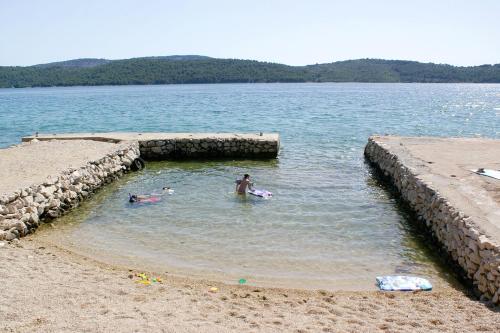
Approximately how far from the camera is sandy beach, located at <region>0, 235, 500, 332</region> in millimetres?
6465

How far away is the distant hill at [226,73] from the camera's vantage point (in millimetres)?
164250

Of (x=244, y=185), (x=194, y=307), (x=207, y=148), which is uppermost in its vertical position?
(x=207, y=148)

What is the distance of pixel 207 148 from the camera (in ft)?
70.6

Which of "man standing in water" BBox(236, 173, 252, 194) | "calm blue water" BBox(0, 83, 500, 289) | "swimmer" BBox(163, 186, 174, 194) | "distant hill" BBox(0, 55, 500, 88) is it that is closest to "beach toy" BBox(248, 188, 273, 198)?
"man standing in water" BBox(236, 173, 252, 194)

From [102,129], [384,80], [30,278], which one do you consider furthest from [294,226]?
[384,80]

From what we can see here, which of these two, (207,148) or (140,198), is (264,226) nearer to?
(140,198)

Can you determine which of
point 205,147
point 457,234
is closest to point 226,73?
point 205,147

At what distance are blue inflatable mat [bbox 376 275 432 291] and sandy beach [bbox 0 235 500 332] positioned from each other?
26 centimetres

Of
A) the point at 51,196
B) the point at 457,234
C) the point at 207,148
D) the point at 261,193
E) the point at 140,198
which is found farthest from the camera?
the point at 207,148

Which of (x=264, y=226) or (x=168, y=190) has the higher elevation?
(x=168, y=190)

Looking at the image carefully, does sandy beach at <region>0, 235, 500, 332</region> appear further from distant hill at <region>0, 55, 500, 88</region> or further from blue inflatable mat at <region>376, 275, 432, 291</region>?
distant hill at <region>0, 55, 500, 88</region>

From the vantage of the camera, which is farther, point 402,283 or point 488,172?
point 488,172

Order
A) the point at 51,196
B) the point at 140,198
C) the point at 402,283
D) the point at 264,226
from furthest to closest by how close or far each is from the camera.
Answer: the point at 140,198, the point at 51,196, the point at 264,226, the point at 402,283

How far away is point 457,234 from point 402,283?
1694 mm
